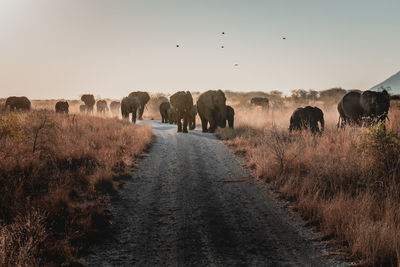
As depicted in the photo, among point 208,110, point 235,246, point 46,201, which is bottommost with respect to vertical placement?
point 235,246

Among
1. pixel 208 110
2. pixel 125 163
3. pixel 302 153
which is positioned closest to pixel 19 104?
pixel 208 110

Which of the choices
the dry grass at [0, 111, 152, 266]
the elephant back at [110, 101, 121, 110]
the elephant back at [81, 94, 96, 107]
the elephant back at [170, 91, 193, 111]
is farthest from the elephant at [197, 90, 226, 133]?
the elephant back at [110, 101, 121, 110]

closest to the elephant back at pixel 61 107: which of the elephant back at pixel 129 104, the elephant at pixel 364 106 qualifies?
the elephant back at pixel 129 104

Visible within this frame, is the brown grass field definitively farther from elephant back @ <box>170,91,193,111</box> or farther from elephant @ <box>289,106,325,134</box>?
elephant back @ <box>170,91,193,111</box>

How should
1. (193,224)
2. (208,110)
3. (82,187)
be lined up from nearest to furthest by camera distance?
(193,224), (82,187), (208,110)

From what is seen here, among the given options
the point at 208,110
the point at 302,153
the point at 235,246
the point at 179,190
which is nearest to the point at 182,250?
the point at 235,246

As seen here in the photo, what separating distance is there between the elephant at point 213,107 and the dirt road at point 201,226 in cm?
812

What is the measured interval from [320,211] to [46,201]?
4.78m

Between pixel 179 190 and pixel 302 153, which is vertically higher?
pixel 302 153

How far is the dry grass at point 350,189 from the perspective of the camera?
3664 mm

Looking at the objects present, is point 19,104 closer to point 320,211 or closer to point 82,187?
point 82,187

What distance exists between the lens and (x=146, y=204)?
5.48 metres

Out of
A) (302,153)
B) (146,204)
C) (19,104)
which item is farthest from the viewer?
(19,104)

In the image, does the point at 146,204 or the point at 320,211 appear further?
the point at 146,204
